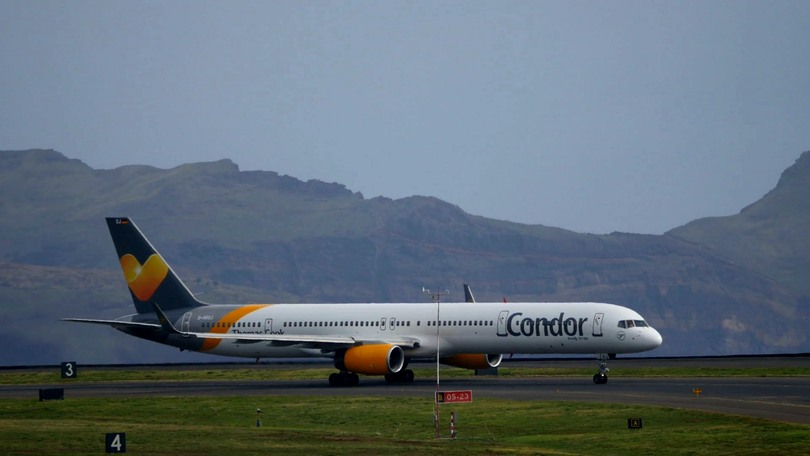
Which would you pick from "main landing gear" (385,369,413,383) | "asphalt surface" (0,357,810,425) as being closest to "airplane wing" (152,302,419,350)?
"main landing gear" (385,369,413,383)

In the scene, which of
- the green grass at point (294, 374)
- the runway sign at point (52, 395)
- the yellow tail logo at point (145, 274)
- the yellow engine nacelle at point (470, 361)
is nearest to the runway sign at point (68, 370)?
the green grass at point (294, 374)

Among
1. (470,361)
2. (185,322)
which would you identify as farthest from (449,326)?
(185,322)

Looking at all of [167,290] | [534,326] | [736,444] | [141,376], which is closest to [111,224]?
[167,290]

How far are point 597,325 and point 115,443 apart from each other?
115 ft

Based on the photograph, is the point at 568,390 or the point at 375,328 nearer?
the point at 568,390

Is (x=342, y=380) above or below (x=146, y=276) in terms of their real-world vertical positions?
below

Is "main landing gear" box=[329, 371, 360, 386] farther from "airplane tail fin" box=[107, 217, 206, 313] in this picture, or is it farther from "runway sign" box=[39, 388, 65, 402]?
"runway sign" box=[39, 388, 65, 402]

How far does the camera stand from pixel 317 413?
1886 inches

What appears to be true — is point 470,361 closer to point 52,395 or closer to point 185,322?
point 185,322

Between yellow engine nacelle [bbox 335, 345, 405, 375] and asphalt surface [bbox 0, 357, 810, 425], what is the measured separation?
106cm

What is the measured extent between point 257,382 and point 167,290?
10.4 m

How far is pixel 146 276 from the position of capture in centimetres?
7612

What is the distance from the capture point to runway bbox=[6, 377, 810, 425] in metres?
45.6

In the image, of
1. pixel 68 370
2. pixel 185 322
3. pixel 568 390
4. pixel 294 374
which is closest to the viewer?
pixel 568 390
